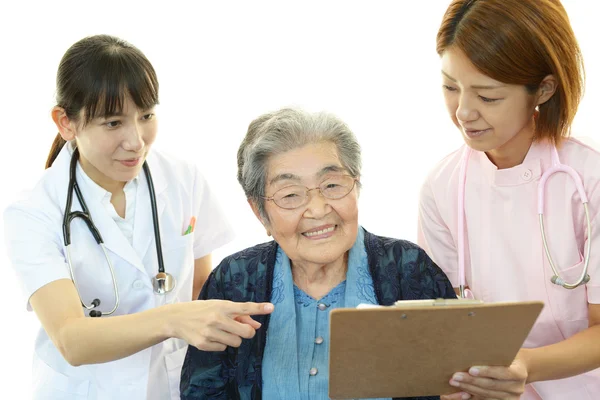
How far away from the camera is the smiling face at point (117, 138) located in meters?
2.01

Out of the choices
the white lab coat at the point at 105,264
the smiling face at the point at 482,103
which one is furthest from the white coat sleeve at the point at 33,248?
the smiling face at the point at 482,103

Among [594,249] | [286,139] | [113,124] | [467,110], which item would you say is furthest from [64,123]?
[594,249]

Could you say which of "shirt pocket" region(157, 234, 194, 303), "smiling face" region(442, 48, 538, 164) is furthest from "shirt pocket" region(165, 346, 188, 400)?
"smiling face" region(442, 48, 538, 164)

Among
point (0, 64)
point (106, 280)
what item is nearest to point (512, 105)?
point (106, 280)

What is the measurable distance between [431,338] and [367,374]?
0.59ft

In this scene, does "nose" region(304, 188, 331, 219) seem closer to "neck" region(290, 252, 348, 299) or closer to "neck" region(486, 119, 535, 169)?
"neck" region(290, 252, 348, 299)

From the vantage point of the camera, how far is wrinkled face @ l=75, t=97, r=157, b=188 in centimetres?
201

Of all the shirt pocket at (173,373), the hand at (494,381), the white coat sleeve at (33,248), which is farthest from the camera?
the shirt pocket at (173,373)

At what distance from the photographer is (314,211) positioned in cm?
190

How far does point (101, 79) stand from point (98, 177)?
32 cm

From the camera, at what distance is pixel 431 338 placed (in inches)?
60.7

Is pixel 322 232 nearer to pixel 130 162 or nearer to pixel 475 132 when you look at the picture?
pixel 475 132

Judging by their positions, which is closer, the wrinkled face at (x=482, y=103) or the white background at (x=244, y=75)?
the wrinkled face at (x=482, y=103)

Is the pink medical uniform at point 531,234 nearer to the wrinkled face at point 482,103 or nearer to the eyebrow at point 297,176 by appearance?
the wrinkled face at point 482,103
